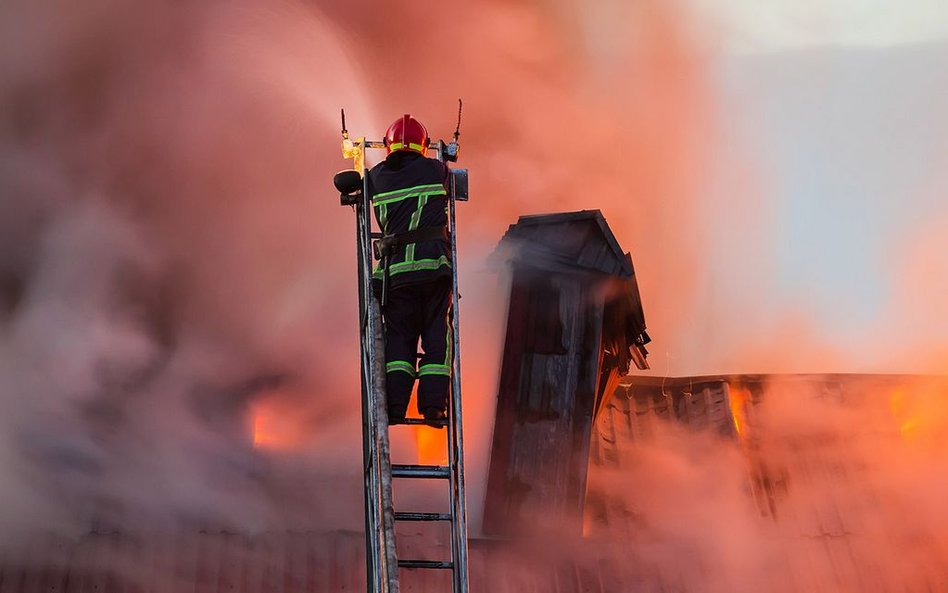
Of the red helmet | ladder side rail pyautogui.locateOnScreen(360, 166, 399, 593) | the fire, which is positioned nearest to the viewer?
ladder side rail pyautogui.locateOnScreen(360, 166, 399, 593)

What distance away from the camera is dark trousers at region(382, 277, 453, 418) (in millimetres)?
4195

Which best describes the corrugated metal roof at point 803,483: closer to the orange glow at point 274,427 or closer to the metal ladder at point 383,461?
the orange glow at point 274,427

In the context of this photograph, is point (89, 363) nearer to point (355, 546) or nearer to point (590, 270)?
point (355, 546)

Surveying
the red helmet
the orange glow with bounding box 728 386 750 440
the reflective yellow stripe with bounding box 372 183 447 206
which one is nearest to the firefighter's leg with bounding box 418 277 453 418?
A: the reflective yellow stripe with bounding box 372 183 447 206

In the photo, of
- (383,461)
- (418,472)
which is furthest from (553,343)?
(383,461)

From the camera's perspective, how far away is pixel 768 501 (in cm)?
919

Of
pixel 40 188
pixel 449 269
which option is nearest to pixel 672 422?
pixel 449 269

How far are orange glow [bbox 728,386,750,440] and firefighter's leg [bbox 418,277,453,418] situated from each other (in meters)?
6.69

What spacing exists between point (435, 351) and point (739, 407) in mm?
7276

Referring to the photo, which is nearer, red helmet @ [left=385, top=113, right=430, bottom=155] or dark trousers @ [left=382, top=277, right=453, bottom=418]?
dark trousers @ [left=382, top=277, right=453, bottom=418]

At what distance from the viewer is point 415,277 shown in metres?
4.37

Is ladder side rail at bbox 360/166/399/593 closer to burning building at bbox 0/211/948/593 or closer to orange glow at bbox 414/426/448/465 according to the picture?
orange glow at bbox 414/426/448/465

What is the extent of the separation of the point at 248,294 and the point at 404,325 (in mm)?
4741

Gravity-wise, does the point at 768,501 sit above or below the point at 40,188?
below
